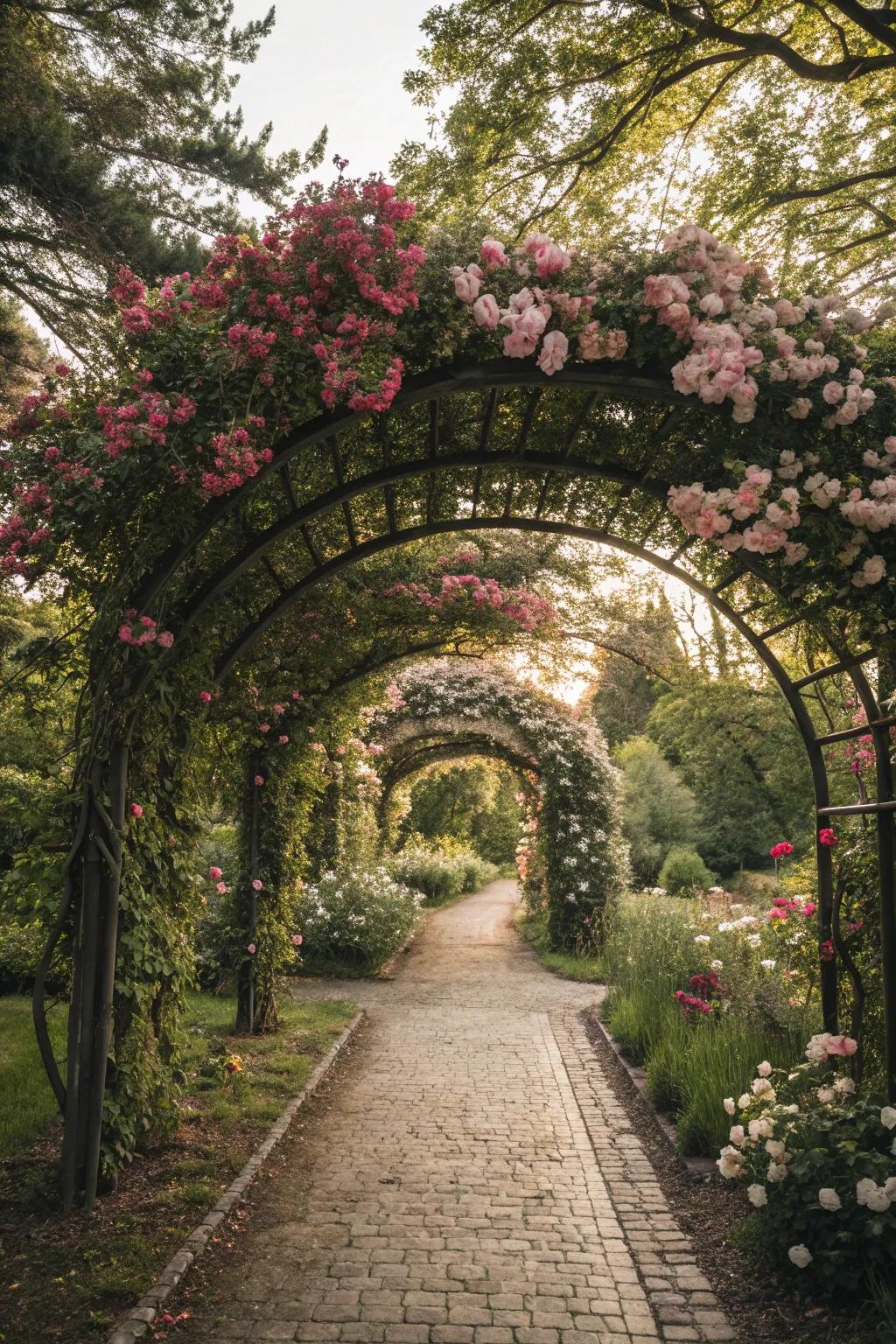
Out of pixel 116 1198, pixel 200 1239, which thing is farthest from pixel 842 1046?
pixel 116 1198

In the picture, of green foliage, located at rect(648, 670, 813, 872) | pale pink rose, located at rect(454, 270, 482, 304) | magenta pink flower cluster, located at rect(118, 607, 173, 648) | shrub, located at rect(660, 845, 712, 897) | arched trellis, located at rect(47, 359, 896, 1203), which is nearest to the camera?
pale pink rose, located at rect(454, 270, 482, 304)

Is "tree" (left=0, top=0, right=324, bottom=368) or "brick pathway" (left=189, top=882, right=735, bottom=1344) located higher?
"tree" (left=0, top=0, right=324, bottom=368)

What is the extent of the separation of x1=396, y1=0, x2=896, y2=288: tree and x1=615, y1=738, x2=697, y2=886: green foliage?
49.2ft

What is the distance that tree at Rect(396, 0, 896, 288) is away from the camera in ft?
18.9

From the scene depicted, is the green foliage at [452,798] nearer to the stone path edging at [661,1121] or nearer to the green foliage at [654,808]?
the green foliage at [654,808]

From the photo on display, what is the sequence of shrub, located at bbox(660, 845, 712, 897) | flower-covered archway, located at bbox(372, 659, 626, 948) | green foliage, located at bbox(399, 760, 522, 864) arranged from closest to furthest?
flower-covered archway, located at bbox(372, 659, 626, 948) < shrub, located at bbox(660, 845, 712, 897) < green foliage, located at bbox(399, 760, 522, 864)

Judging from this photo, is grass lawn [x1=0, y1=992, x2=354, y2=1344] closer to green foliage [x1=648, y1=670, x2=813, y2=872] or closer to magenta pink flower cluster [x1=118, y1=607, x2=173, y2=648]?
magenta pink flower cluster [x1=118, y1=607, x2=173, y2=648]

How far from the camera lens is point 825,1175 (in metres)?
3.15

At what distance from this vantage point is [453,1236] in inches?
145

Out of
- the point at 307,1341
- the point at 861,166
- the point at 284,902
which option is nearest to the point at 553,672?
the point at 284,902

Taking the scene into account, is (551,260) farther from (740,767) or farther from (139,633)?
(740,767)

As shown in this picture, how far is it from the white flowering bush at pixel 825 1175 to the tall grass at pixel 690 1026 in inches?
29.4

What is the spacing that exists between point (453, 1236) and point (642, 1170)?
1298 mm

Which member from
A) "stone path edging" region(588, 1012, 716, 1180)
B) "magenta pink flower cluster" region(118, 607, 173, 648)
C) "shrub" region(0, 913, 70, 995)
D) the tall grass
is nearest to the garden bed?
"stone path edging" region(588, 1012, 716, 1180)
